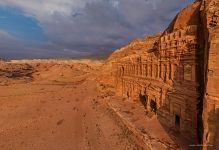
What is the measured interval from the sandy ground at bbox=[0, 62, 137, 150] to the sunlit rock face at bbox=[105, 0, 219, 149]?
368cm

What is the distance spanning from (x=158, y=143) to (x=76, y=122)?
9.32 m

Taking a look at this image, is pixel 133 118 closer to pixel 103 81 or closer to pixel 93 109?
pixel 93 109

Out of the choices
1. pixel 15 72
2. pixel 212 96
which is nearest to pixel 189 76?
pixel 212 96

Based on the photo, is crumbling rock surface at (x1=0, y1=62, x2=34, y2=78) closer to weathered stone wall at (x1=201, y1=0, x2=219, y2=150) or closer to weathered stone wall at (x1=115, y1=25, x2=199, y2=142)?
weathered stone wall at (x1=115, y1=25, x2=199, y2=142)

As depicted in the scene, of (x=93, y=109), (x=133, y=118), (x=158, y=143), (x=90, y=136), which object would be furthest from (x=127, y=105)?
(x=158, y=143)

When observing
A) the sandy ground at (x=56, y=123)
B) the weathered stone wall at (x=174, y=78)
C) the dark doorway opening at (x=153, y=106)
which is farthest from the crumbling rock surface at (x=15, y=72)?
the dark doorway opening at (x=153, y=106)

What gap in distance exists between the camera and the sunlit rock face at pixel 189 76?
9.80 metres

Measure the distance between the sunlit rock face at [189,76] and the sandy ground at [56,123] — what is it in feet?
12.1

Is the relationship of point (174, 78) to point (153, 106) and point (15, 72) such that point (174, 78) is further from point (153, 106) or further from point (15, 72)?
point (15, 72)

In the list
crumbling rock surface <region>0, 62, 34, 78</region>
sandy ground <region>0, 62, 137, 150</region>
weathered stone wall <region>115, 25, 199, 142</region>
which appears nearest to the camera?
weathered stone wall <region>115, 25, 199, 142</region>

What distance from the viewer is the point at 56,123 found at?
2053 centimetres

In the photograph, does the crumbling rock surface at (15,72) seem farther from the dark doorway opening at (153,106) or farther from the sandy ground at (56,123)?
the dark doorway opening at (153,106)

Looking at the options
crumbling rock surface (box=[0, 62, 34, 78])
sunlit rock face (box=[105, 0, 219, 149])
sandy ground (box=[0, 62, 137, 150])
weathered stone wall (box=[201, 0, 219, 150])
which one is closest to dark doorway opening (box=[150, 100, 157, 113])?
sunlit rock face (box=[105, 0, 219, 149])

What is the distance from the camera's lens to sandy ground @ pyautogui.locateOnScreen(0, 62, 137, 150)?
628 inches
